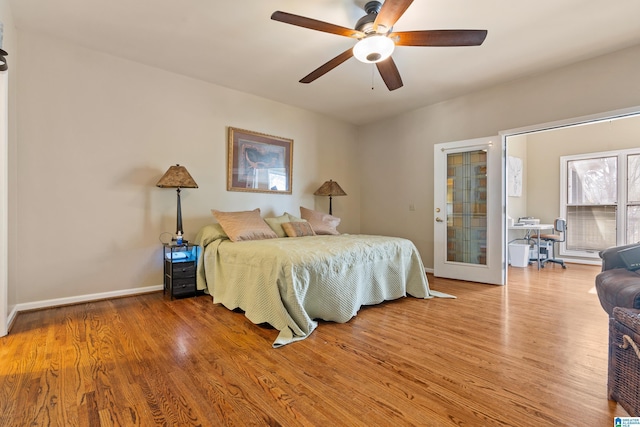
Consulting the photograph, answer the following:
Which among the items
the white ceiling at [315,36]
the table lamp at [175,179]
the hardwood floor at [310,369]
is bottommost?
the hardwood floor at [310,369]

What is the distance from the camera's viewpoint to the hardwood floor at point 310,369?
1399 millimetres

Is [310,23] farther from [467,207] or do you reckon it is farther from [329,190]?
[467,207]

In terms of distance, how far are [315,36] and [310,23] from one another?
82 centimetres

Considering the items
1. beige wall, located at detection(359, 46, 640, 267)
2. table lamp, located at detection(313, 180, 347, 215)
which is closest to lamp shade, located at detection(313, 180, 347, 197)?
table lamp, located at detection(313, 180, 347, 215)

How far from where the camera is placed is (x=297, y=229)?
12.6ft

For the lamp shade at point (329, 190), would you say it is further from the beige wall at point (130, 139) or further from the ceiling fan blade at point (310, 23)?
the ceiling fan blade at point (310, 23)

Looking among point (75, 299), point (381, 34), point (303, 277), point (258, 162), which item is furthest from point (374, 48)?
point (75, 299)

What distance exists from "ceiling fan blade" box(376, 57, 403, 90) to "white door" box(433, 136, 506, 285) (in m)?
1.82

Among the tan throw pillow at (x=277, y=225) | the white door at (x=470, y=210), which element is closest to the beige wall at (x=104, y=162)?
the tan throw pillow at (x=277, y=225)

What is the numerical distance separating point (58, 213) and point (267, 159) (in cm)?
245

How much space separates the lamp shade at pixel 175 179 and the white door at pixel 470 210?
134 inches

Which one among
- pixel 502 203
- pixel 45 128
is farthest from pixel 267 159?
pixel 502 203

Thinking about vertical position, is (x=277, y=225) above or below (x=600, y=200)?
below

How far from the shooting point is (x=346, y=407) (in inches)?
57.2
